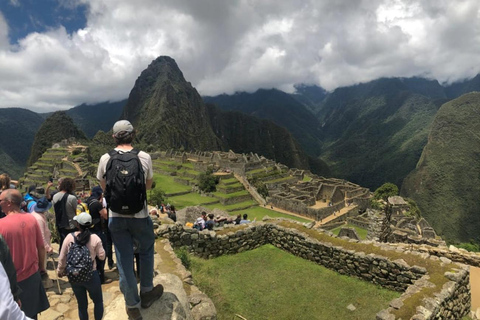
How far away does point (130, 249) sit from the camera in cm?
366

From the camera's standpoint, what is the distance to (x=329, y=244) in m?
7.95

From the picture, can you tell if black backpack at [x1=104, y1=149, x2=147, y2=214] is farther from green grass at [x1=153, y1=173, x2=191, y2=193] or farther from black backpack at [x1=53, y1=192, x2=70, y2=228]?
green grass at [x1=153, y1=173, x2=191, y2=193]

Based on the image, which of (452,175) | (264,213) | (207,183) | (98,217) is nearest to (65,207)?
(98,217)

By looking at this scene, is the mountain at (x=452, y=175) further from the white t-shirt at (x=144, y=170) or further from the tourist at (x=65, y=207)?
the white t-shirt at (x=144, y=170)

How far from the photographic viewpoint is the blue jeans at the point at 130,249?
3.49 metres

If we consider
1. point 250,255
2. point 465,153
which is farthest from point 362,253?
point 465,153

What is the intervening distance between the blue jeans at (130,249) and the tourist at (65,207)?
96.7 inches

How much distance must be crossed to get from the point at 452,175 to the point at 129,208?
133 m

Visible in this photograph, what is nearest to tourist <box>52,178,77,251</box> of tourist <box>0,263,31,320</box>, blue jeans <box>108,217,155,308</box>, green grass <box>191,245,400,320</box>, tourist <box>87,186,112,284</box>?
tourist <box>87,186,112,284</box>

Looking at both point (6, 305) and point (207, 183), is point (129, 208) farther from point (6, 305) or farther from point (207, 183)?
point (207, 183)

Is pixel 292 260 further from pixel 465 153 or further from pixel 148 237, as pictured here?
pixel 465 153

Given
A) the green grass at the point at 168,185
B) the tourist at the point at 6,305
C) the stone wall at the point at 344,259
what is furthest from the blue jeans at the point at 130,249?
the green grass at the point at 168,185

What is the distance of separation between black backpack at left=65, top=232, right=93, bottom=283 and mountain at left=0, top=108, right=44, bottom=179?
13035 cm

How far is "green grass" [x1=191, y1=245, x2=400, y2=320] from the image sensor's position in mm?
6082
